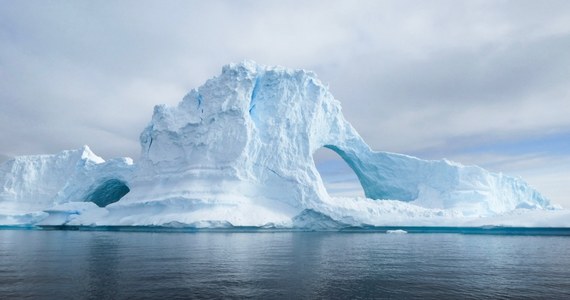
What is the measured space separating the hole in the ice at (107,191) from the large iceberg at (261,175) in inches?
21.2

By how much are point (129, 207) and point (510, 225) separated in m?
23.0

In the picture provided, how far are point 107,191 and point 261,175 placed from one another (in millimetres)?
20102

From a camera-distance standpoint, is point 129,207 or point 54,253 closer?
point 54,253

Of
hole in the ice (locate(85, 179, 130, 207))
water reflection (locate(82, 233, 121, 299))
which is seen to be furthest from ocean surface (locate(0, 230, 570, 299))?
hole in the ice (locate(85, 179, 130, 207))

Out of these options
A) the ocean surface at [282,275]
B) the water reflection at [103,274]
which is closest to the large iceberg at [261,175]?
the water reflection at [103,274]

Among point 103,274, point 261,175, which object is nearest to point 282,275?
point 103,274

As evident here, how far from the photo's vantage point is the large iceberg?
2484cm

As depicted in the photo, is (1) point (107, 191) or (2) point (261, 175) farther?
(1) point (107, 191)

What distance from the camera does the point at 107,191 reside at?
39.0 m

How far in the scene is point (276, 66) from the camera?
29.6 metres

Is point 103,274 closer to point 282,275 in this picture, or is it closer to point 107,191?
point 282,275

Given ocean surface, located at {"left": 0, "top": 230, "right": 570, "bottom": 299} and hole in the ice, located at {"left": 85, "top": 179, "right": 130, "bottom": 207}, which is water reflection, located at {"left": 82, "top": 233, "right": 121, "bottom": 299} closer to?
ocean surface, located at {"left": 0, "top": 230, "right": 570, "bottom": 299}

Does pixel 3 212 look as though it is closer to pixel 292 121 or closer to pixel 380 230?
pixel 292 121

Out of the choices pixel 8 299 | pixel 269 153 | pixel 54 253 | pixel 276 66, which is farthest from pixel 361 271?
pixel 276 66
